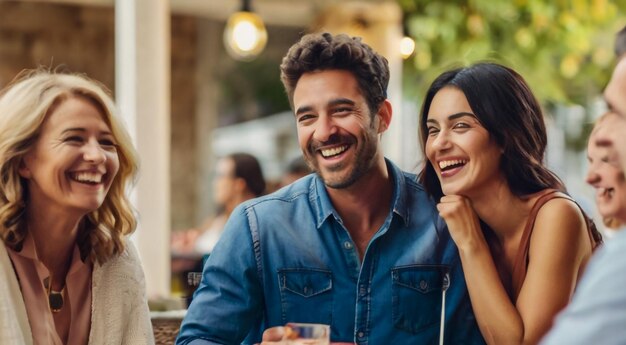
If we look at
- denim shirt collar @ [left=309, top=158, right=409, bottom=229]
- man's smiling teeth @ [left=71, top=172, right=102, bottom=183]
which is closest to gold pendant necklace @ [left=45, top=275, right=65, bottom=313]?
man's smiling teeth @ [left=71, top=172, right=102, bottom=183]

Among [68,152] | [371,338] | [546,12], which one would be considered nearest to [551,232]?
[371,338]

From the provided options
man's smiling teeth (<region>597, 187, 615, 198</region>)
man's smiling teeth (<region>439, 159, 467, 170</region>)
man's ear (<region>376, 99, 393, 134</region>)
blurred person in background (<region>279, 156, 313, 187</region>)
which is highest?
blurred person in background (<region>279, 156, 313, 187</region>)

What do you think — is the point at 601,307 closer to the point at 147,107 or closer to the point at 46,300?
the point at 46,300

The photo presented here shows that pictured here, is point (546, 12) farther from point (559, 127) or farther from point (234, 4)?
point (559, 127)

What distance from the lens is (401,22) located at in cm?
770

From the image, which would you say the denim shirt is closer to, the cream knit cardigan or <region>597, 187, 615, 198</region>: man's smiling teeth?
the cream knit cardigan

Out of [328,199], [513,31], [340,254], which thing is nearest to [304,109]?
[328,199]

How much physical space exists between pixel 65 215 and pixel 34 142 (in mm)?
204

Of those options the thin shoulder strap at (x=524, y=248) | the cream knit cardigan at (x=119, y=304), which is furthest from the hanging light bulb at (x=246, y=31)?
the thin shoulder strap at (x=524, y=248)

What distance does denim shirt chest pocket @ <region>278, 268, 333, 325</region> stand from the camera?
8.68 ft

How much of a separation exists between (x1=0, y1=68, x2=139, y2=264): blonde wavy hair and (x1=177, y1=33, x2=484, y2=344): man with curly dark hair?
1.04ft

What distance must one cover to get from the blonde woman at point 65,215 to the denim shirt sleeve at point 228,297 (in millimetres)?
205

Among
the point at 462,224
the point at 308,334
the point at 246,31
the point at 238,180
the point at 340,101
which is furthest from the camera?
the point at 246,31

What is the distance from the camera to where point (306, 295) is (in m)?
2.64
